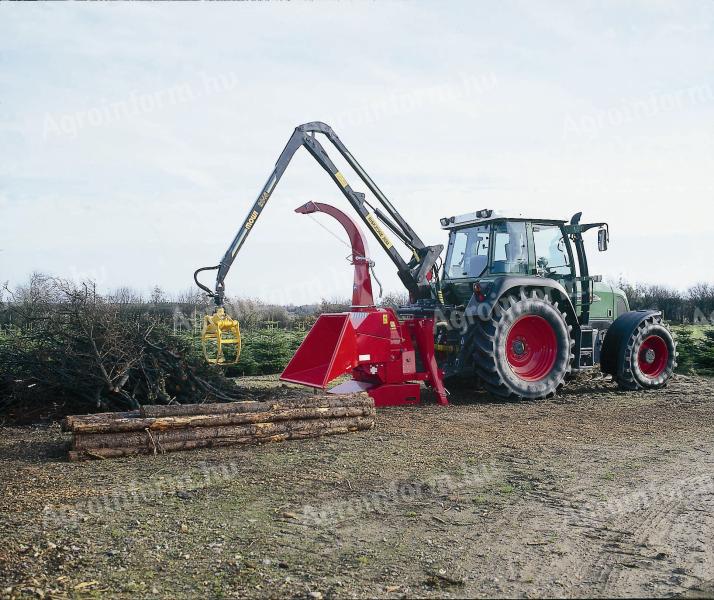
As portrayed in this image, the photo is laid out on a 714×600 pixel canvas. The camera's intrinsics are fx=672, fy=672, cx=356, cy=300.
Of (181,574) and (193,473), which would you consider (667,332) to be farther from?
(181,574)

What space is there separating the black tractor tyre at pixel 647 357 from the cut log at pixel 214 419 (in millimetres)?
4606

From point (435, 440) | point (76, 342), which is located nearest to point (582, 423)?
point (435, 440)

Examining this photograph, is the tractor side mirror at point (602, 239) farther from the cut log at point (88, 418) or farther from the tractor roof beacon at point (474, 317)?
the cut log at point (88, 418)

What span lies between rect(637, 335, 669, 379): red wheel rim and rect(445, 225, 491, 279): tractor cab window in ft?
9.28

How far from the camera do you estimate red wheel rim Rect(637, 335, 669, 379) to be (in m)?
9.83

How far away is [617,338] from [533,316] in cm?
162

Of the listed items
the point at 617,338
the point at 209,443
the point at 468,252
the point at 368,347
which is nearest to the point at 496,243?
the point at 468,252

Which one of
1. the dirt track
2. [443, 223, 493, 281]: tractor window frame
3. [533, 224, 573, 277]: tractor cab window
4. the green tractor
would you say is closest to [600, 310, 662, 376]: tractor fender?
the green tractor

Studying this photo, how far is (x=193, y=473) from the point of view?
4.99m

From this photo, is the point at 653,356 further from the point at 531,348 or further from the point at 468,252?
the point at 468,252

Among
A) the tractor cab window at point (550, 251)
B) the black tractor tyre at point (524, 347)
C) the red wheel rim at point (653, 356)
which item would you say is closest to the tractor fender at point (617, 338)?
the red wheel rim at point (653, 356)

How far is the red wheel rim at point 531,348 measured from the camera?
28.8 ft

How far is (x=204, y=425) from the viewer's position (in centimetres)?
577

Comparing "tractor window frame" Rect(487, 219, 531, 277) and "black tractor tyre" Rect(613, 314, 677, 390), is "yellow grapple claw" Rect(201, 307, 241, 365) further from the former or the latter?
"black tractor tyre" Rect(613, 314, 677, 390)
